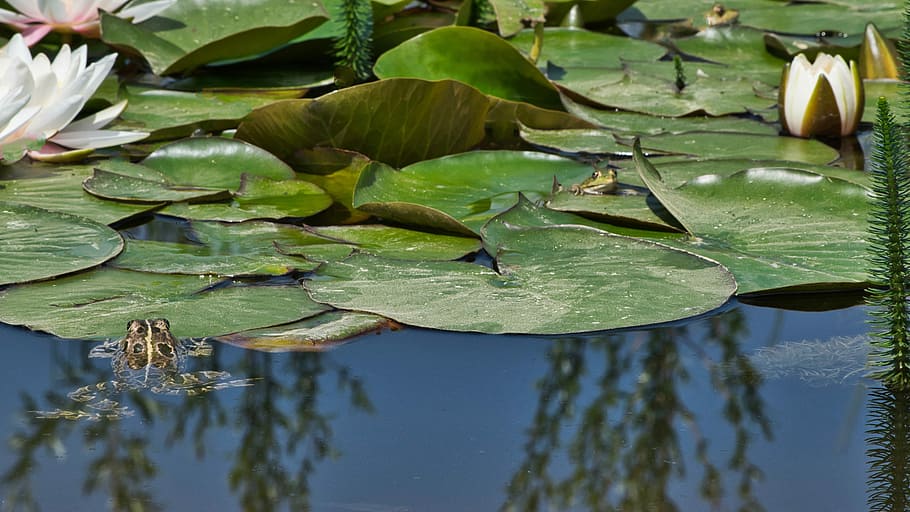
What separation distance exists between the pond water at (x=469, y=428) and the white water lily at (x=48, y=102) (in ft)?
2.87

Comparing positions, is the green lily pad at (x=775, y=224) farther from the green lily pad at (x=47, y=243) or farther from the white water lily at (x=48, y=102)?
the white water lily at (x=48, y=102)

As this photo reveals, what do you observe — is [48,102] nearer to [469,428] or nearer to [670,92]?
[469,428]

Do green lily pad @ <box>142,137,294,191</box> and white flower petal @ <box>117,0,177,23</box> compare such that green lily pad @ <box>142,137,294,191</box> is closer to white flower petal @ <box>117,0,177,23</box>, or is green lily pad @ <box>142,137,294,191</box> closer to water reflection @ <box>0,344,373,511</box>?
white flower petal @ <box>117,0,177,23</box>

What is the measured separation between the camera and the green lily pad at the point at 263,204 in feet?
7.84

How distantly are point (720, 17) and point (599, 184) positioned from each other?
220 cm

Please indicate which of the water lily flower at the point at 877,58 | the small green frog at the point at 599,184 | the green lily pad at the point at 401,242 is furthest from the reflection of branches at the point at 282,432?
the water lily flower at the point at 877,58

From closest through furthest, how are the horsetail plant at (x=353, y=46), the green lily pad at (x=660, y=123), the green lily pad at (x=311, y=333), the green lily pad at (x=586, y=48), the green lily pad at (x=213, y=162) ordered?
1. the green lily pad at (x=311, y=333)
2. the green lily pad at (x=213, y=162)
3. the green lily pad at (x=660, y=123)
4. the horsetail plant at (x=353, y=46)
5. the green lily pad at (x=586, y=48)

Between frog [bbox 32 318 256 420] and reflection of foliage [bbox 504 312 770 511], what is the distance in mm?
477

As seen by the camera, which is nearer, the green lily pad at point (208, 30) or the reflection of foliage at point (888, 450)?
the reflection of foliage at point (888, 450)

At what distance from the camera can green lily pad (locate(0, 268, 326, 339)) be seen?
1.81 m

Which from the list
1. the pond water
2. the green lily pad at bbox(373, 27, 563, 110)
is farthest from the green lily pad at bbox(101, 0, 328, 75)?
the pond water

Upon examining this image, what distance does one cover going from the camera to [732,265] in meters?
2.05

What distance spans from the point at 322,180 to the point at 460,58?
0.71 meters

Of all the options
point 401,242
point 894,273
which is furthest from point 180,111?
point 894,273
